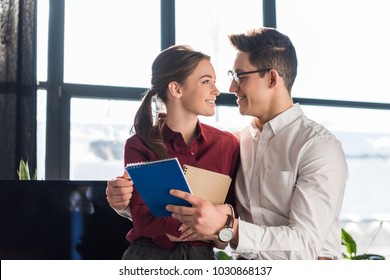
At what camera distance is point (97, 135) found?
442cm

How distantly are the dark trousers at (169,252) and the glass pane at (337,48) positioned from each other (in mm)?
2891

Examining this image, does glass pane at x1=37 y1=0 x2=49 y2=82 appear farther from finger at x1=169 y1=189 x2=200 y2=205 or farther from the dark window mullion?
finger at x1=169 y1=189 x2=200 y2=205

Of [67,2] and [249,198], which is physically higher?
[67,2]

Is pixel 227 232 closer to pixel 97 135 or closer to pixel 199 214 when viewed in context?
pixel 199 214

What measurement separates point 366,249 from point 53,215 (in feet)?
9.31

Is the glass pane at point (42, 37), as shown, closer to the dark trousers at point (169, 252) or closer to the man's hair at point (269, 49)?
the man's hair at point (269, 49)

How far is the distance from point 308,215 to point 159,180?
1.54ft

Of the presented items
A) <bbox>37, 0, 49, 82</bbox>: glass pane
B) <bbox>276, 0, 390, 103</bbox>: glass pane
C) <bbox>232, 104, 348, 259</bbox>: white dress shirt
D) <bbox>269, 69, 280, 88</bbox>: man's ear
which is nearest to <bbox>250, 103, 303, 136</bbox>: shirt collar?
<bbox>232, 104, 348, 259</bbox>: white dress shirt

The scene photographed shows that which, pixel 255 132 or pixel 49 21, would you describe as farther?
pixel 49 21

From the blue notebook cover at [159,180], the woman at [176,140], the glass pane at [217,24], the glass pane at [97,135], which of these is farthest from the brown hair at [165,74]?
the glass pane at [217,24]

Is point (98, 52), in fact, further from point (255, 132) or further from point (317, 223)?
point (317, 223)
